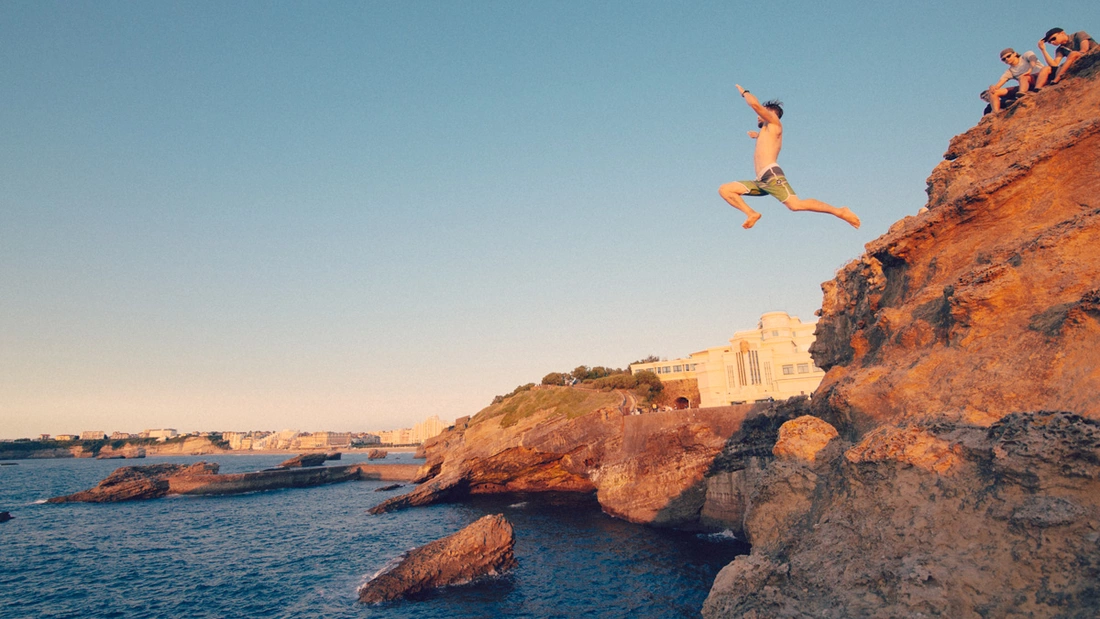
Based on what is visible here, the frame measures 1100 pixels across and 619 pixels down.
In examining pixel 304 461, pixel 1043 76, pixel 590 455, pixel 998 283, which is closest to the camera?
pixel 998 283

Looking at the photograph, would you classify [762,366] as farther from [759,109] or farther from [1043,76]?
[759,109]

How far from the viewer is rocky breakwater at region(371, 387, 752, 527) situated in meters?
30.3

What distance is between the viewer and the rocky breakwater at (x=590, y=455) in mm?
30312

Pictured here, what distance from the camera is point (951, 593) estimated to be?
7.69m

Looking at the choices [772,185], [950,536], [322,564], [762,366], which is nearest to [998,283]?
[950,536]

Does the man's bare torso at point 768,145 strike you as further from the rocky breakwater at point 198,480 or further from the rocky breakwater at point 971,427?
the rocky breakwater at point 198,480

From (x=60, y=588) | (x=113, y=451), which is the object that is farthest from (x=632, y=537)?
(x=113, y=451)

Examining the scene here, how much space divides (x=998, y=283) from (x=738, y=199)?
7.29 m

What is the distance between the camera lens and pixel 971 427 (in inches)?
372

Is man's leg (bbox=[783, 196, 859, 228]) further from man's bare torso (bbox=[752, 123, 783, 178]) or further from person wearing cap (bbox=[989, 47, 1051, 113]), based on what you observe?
person wearing cap (bbox=[989, 47, 1051, 113])

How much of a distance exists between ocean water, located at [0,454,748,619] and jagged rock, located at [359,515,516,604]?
0.62m

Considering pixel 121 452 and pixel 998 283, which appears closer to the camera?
pixel 998 283

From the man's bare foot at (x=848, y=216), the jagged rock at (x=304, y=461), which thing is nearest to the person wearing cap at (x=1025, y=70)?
the man's bare foot at (x=848, y=216)

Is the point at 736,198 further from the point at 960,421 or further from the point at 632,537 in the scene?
the point at 632,537
